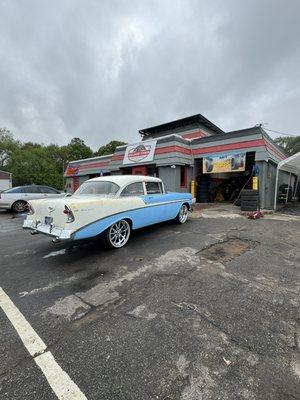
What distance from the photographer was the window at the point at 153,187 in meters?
6.27

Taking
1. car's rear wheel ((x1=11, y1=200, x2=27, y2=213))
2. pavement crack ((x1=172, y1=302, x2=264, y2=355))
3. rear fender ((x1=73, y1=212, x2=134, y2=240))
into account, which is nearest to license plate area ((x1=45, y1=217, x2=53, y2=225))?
rear fender ((x1=73, y1=212, x2=134, y2=240))

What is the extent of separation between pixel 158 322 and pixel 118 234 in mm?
2805

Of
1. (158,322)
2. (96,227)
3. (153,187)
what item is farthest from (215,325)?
(153,187)

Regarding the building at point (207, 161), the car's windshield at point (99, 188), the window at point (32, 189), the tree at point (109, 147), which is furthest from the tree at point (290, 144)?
the car's windshield at point (99, 188)

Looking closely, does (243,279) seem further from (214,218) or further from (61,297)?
(214,218)

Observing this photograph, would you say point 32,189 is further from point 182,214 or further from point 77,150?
point 77,150

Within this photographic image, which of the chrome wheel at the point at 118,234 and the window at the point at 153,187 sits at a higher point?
the window at the point at 153,187

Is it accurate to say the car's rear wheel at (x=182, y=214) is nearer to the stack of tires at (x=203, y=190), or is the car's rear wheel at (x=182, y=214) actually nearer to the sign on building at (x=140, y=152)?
the stack of tires at (x=203, y=190)

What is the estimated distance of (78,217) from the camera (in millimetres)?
4191

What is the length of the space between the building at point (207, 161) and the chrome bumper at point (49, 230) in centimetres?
971

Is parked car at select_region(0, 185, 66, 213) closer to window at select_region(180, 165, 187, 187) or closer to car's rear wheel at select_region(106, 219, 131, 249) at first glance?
window at select_region(180, 165, 187, 187)

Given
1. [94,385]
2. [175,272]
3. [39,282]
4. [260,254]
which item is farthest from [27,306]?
[260,254]

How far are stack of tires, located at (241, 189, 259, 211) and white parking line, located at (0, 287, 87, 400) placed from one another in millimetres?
9654

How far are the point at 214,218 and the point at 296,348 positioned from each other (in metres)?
6.79
